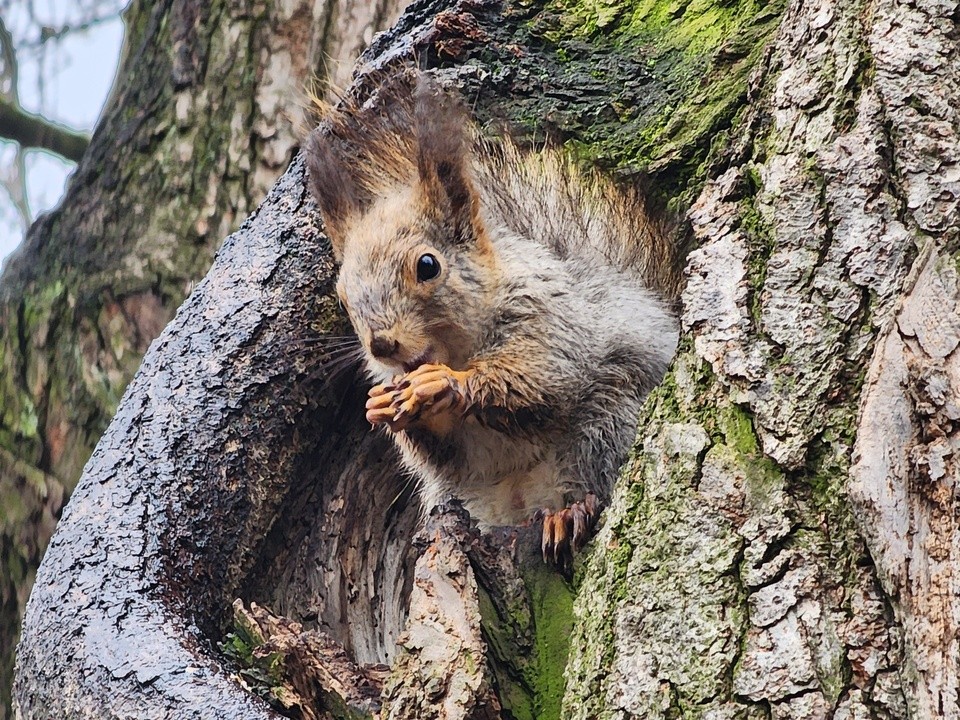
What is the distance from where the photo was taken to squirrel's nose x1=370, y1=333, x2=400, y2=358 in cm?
187

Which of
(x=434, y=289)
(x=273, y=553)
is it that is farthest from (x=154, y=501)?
(x=434, y=289)

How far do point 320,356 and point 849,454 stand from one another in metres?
1.12

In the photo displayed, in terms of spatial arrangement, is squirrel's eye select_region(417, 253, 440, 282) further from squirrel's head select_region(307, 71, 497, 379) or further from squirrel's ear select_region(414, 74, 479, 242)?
squirrel's ear select_region(414, 74, 479, 242)

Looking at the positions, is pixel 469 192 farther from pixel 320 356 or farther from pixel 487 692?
pixel 487 692

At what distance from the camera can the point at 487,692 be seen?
1389 millimetres

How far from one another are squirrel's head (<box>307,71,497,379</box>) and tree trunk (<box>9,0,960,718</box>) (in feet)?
0.28

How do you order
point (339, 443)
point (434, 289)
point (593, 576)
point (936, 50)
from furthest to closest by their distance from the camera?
point (339, 443) < point (434, 289) < point (593, 576) < point (936, 50)

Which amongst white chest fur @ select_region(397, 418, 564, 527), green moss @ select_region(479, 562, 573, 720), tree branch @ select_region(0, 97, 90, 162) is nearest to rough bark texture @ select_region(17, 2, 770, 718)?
green moss @ select_region(479, 562, 573, 720)

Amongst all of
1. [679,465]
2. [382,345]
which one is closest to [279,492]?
[382,345]

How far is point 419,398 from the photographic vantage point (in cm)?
182

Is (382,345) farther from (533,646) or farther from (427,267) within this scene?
(533,646)

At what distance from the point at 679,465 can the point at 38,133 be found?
2.59 m

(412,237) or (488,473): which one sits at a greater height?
(412,237)

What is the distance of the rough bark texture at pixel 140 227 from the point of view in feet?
8.73
